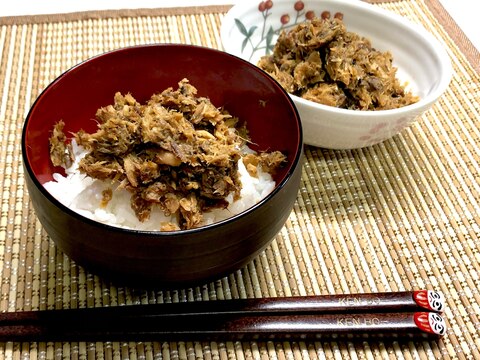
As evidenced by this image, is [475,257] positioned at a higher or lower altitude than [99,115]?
lower

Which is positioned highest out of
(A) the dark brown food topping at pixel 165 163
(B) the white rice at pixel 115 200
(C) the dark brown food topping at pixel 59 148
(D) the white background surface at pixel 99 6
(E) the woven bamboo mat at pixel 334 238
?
(A) the dark brown food topping at pixel 165 163

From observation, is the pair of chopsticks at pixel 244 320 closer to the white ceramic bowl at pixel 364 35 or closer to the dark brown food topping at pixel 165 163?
the dark brown food topping at pixel 165 163

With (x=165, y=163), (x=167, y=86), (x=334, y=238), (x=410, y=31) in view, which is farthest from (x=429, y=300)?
(x=410, y=31)

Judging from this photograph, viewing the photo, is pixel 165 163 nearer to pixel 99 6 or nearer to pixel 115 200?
pixel 115 200

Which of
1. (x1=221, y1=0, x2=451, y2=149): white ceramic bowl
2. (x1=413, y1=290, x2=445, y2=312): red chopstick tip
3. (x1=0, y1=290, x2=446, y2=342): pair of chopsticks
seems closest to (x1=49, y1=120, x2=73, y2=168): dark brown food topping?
(x1=0, y1=290, x2=446, y2=342): pair of chopsticks

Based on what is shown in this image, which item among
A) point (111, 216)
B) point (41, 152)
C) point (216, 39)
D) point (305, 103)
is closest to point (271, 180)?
point (305, 103)

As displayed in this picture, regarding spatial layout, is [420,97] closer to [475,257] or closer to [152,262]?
[475,257]

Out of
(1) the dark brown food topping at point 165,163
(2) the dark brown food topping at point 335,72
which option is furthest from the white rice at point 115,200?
(2) the dark brown food topping at point 335,72
